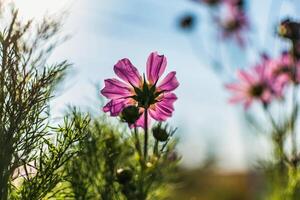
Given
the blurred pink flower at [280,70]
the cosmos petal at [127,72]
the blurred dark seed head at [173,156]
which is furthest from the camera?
the blurred pink flower at [280,70]

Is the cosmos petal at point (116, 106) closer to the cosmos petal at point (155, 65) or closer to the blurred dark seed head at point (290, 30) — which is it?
the cosmos petal at point (155, 65)

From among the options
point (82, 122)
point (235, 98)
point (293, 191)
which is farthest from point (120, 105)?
point (235, 98)

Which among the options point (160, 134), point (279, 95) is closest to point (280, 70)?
point (279, 95)

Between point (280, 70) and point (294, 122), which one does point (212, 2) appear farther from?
point (294, 122)

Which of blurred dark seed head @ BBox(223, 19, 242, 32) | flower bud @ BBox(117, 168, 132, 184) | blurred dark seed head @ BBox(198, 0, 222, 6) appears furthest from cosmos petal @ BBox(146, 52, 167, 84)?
blurred dark seed head @ BBox(223, 19, 242, 32)

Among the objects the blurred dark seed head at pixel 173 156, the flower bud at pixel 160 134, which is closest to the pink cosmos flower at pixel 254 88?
the blurred dark seed head at pixel 173 156

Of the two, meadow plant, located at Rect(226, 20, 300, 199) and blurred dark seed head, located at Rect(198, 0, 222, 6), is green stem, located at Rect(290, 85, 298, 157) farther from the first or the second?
blurred dark seed head, located at Rect(198, 0, 222, 6)
